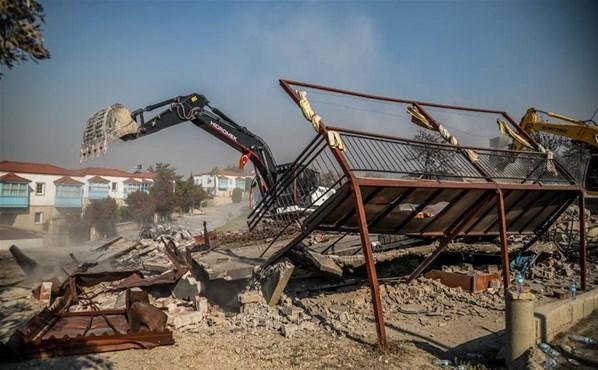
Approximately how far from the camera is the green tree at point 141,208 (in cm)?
3912

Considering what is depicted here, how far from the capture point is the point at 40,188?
3669cm

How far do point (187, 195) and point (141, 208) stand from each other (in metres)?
5.66

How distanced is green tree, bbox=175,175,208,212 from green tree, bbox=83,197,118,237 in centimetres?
710

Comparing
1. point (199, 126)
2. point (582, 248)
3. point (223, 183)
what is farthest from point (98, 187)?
→ point (582, 248)

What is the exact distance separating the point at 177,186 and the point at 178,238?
23.5m

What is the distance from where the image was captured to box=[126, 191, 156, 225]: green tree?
3912cm

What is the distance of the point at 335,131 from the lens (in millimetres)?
5859

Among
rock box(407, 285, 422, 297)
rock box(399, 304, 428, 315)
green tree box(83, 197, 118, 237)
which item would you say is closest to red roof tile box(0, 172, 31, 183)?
green tree box(83, 197, 118, 237)

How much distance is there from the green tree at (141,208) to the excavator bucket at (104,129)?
31.2 metres

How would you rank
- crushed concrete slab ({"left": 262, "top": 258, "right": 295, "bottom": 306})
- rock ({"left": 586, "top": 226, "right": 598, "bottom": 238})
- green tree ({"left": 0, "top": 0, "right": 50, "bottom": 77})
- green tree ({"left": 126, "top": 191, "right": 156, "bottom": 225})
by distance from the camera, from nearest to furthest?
green tree ({"left": 0, "top": 0, "right": 50, "bottom": 77})
crushed concrete slab ({"left": 262, "top": 258, "right": 295, "bottom": 306})
rock ({"left": 586, "top": 226, "right": 598, "bottom": 238})
green tree ({"left": 126, "top": 191, "right": 156, "bottom": 225})

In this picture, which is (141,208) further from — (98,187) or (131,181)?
(131,181)

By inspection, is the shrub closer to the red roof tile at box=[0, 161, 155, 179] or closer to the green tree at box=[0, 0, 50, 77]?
the red roof tile at box=[0, 161, 155, 179]

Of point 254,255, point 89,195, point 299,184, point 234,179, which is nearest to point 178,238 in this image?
point 254,255

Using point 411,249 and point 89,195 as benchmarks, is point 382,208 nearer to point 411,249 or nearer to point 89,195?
point 411,249
